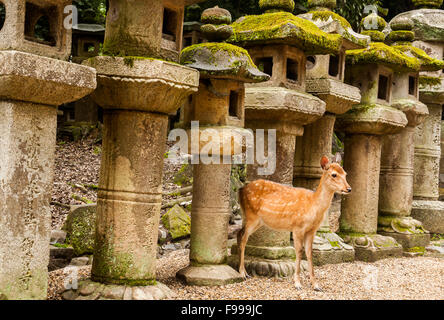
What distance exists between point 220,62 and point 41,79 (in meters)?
2.29

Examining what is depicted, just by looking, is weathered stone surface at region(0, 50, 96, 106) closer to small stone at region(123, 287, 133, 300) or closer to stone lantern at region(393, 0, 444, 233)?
small stone at region(123, 287, 133, 300)

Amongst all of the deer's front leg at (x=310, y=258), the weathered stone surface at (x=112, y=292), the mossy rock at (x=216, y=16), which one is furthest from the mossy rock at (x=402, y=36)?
the weathered stone surface at (x=112, y=292)

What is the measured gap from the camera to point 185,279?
6.04 metres

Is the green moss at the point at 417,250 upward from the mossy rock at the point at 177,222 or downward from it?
downward

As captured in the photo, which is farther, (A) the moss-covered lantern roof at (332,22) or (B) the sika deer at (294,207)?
(A) the moss-covered lantern roof at (332,22)

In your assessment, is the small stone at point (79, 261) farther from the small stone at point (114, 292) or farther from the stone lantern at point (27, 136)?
the stone lantern at point (27, 136)

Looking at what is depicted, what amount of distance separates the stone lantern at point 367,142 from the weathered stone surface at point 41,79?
17.4ft

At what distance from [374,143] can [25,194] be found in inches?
237

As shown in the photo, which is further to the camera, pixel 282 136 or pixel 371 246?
pixel 371 246

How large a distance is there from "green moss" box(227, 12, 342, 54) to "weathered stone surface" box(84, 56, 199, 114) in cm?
206

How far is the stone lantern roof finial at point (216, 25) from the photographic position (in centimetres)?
622

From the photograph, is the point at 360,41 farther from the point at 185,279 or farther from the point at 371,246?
the point at 185,279
